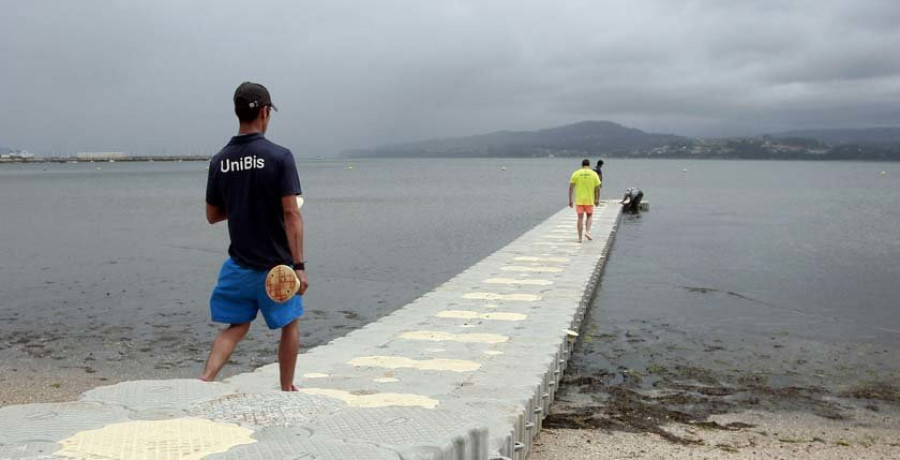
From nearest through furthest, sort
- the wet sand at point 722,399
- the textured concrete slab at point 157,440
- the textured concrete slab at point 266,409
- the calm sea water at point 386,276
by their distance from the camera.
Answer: the textured concrete slab at point 157,440 < the textured concrete slab at point 266,409 < the wet sand at point 722,399 < the calm sea water at point 386,276

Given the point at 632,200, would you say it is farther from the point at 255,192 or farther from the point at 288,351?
the point at 255,192

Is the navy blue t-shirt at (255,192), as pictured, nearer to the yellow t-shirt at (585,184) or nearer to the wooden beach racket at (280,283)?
the wooden beach racket at (280,283)

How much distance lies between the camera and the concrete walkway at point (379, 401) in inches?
121

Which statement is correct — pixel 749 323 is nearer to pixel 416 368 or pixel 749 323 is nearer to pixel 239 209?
pixel 416 368

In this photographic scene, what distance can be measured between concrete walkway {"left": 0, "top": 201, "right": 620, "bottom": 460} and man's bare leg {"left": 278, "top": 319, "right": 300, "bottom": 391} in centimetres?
25

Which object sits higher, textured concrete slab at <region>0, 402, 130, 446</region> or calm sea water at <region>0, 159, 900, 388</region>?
textured concrete slab at <region>0, 402, 130, 446</region>

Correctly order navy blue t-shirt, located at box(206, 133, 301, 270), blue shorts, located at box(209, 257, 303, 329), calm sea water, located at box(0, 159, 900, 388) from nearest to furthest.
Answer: navy blue t-shirt, located at box(206, 133, 301, 270), blue shorts, located at box(209, 257, 303, 329), calm sea water, located at box(0, 159, 900, 388)

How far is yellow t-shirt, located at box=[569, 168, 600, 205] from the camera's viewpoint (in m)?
15.9

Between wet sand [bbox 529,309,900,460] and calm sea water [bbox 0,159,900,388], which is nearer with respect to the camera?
wet sand [bbox 529,309,900,460]

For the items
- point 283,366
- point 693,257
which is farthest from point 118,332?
point 693,257

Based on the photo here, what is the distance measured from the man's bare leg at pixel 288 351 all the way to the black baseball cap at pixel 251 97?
1.33m

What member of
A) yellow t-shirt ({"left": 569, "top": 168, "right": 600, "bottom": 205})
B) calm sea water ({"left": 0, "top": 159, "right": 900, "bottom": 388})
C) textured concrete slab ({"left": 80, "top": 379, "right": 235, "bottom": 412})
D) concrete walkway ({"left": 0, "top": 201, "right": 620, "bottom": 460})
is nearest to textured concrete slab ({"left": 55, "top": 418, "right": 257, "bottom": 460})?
concrete walkway ({"left": 0, "top": 201, "right": 620, "bottom": 460})

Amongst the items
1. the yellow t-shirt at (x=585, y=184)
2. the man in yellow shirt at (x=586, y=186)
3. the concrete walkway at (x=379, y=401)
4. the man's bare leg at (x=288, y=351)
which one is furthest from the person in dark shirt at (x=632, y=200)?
the man's bare leg at (x=288, y=351)

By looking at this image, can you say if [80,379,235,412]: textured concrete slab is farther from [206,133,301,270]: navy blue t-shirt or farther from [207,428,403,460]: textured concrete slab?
[206,133,301,270]: navy blue t-shirt
